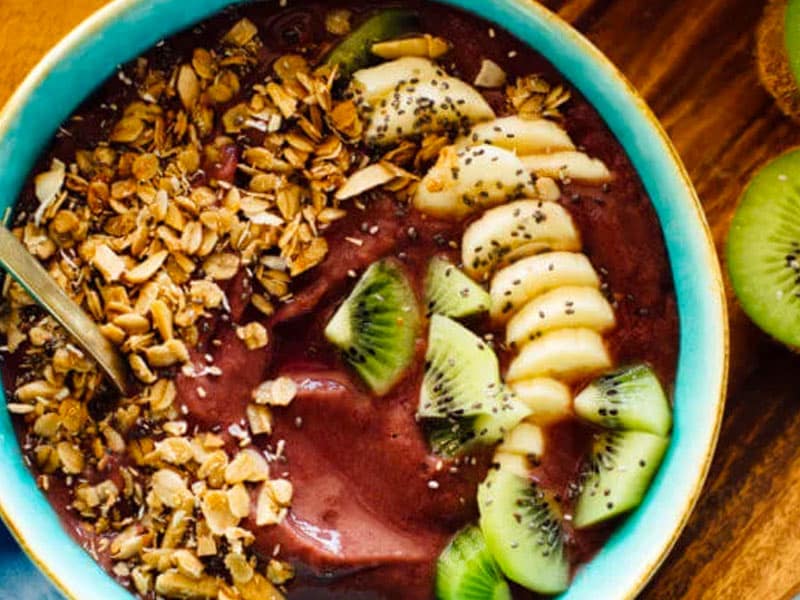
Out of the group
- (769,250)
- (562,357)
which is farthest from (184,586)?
(769,250)

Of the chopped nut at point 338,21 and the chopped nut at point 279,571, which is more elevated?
the chopped nut at point 338,21

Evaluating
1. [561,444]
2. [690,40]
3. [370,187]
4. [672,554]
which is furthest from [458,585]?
[690,40]

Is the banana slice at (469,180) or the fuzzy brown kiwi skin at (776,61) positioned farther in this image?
the fuzzy brown kiwi skin at (776,61)

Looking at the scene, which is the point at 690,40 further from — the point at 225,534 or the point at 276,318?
A: the point at 225,534

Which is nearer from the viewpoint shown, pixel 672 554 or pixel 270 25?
pixel 270 25

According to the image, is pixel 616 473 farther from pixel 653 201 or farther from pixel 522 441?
pixel 653 201

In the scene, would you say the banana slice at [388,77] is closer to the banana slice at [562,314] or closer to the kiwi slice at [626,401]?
the banana slice at [562,314]

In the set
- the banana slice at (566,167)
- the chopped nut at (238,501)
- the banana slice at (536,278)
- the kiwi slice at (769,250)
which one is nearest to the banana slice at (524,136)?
the banana slice at (566,167)
